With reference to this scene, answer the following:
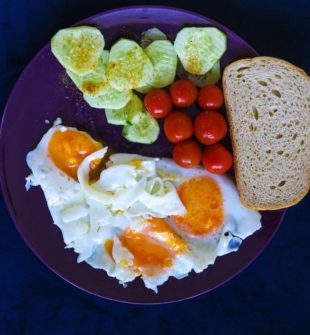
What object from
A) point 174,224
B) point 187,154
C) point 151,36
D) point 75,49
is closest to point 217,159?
point 187,154

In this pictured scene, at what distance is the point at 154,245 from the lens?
8.04ft

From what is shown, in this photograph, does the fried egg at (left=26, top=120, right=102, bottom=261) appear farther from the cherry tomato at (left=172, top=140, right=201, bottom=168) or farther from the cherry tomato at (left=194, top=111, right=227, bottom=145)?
the cherry tomato at (left=194, top=111, right=227, bottom=145)

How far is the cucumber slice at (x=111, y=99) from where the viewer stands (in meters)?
2.32

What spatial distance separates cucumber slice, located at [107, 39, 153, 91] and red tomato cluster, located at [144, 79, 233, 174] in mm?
107

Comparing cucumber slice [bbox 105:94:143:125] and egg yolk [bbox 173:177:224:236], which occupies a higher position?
cucumber slice [bbox 105:94:143:125]

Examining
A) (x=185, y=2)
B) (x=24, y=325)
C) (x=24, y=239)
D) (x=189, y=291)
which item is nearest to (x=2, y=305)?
(x=24, y=325)

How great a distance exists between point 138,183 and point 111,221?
0.75 ft

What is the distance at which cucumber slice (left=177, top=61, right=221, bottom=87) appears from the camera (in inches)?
94.4

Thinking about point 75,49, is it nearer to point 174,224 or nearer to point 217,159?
point 217,159

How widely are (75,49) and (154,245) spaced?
0.98 meters

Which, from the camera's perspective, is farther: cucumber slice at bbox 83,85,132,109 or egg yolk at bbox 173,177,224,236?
egg yolk at bbox 173,177,224,236

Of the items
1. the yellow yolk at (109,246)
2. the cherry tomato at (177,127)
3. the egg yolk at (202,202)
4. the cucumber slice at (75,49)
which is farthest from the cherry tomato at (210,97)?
the yellow yolk at (109,246)

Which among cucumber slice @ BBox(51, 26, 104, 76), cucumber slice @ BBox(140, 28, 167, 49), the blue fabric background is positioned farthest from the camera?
the blue fabric background

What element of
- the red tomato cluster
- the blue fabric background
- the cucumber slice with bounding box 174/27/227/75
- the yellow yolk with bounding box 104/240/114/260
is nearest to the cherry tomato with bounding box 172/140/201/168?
the red tomato cluster
